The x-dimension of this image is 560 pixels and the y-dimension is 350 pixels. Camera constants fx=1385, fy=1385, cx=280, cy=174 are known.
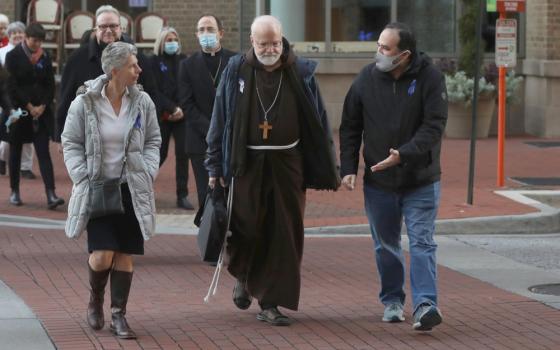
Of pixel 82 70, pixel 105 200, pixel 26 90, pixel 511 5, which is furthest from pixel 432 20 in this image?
pixel 105 200

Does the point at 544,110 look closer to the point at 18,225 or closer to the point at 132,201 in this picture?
the point at 18,225

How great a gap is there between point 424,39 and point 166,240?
11.0 meters

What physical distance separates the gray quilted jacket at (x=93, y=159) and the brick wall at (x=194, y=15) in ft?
48.1

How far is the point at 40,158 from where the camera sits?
13969mm

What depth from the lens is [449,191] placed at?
15.1m

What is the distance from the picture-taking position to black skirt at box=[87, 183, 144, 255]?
782 centimetres

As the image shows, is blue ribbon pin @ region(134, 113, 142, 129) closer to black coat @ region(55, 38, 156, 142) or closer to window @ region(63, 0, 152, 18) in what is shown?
black coat @ region(55, 38, 156, 142)

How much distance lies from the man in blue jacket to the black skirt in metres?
1.43

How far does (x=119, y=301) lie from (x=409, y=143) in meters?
1.89

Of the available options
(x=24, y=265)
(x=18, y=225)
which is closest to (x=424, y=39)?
(x=18, y=225)

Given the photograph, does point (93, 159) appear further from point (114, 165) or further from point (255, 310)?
point (255, 310)

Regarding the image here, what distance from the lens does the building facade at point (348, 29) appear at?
22094 millimetres

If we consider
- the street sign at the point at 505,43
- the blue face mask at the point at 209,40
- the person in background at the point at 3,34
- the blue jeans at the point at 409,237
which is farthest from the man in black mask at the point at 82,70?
the person in background at the point at 3,34

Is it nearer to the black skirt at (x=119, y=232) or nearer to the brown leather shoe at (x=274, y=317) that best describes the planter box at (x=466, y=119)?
the brown leather shoe at (x=274, y=317)
